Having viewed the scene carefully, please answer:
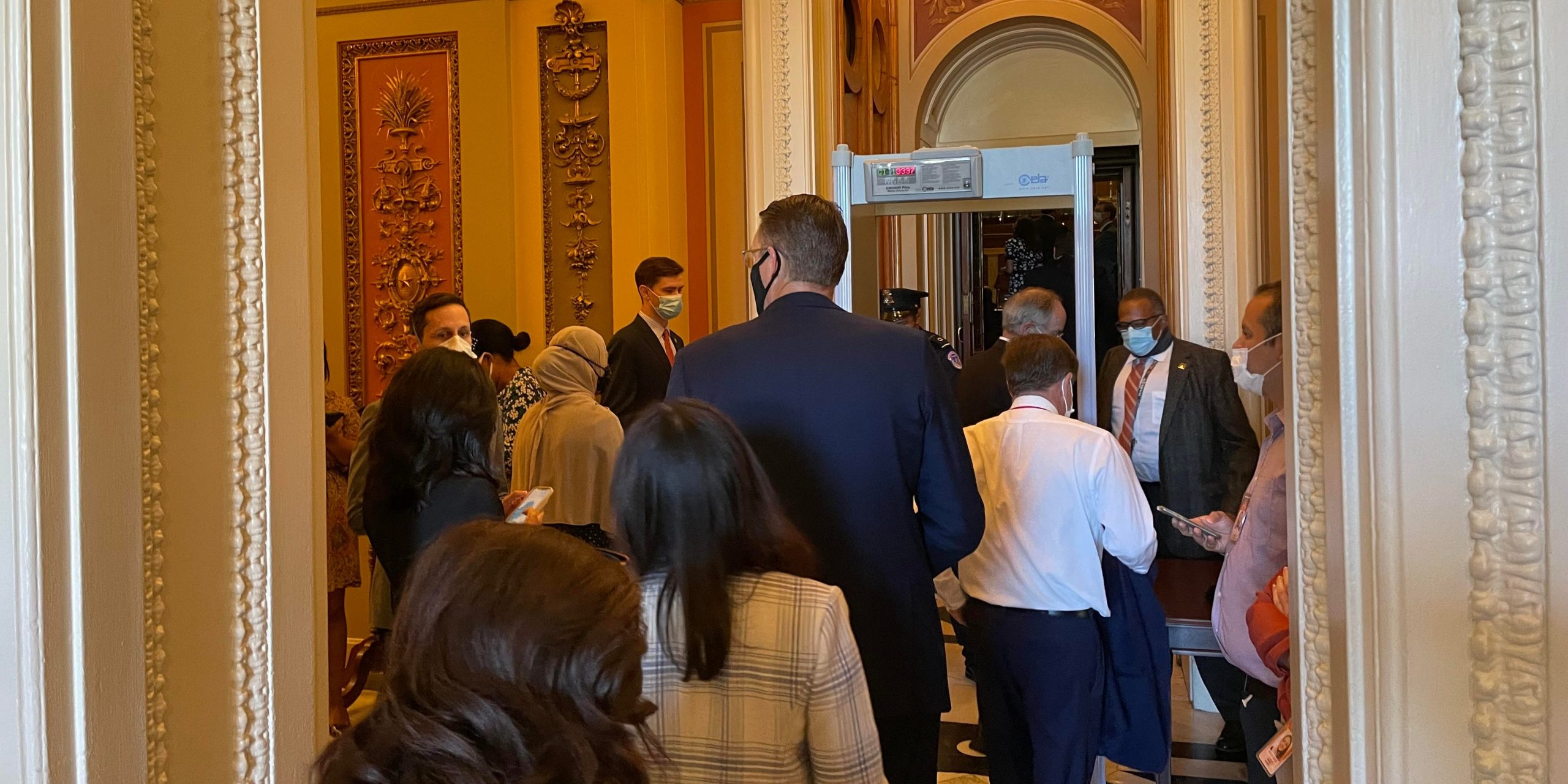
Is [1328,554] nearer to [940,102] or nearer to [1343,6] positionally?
[1343,6]

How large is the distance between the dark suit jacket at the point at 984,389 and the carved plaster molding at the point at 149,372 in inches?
148

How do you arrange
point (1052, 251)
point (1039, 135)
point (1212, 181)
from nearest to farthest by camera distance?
point (1212, 181) → point (1052, 251) → point (1039, 135)

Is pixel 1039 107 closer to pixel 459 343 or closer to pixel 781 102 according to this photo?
pixel 781 102

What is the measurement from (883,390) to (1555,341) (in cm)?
136

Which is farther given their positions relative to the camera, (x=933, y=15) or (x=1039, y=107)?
(x=1039, y=107)

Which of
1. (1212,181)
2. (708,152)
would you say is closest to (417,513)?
(1212,181)

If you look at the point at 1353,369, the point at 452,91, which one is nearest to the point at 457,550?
the point at 1353,369

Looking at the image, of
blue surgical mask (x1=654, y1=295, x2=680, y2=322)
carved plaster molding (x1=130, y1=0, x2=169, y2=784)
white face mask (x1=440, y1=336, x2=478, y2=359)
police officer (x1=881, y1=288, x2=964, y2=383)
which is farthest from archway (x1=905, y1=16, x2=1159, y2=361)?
carved plaster molding (x1=130, y1=0, x2=169, y2=784)

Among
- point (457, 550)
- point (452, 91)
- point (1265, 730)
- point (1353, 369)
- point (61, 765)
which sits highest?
point (452, 91)

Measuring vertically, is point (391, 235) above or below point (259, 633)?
above

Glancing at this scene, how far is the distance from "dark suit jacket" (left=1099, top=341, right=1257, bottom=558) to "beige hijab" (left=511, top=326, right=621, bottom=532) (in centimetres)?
214

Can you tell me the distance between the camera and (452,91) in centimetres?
648

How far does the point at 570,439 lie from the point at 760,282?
4.42 feet

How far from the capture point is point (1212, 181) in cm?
527
